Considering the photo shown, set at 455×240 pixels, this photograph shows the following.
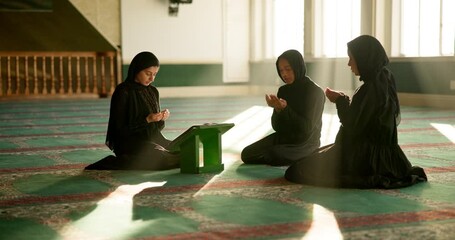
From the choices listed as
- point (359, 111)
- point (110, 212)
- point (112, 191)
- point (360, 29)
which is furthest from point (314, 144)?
point (360, 29)

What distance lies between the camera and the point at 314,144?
4.03 m

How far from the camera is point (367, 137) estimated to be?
319cm

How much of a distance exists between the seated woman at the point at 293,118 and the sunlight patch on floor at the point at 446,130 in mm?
1494

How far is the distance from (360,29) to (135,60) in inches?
232

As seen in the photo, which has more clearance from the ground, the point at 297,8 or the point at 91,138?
the point at 297,8

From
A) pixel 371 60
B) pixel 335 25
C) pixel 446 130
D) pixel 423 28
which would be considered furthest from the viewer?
pixel 335 25

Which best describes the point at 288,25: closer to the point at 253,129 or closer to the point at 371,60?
the point at 253,129

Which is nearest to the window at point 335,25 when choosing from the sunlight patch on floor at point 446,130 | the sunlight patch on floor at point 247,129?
the sunlight patch on floor at point 247,129

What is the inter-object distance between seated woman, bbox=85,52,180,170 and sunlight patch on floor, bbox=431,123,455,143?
2.27 meters

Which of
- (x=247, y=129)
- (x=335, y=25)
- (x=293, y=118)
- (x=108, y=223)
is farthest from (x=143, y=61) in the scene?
(x=335, y=25)

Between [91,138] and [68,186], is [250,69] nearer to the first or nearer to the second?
[91,138]

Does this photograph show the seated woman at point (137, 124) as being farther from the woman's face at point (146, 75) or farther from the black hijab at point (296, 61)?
the black hijab at point (296, 61)

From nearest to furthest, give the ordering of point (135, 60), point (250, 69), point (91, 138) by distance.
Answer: point (135, 60), point (91, 138), point (250, 69)

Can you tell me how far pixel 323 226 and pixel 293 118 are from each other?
1.50m
